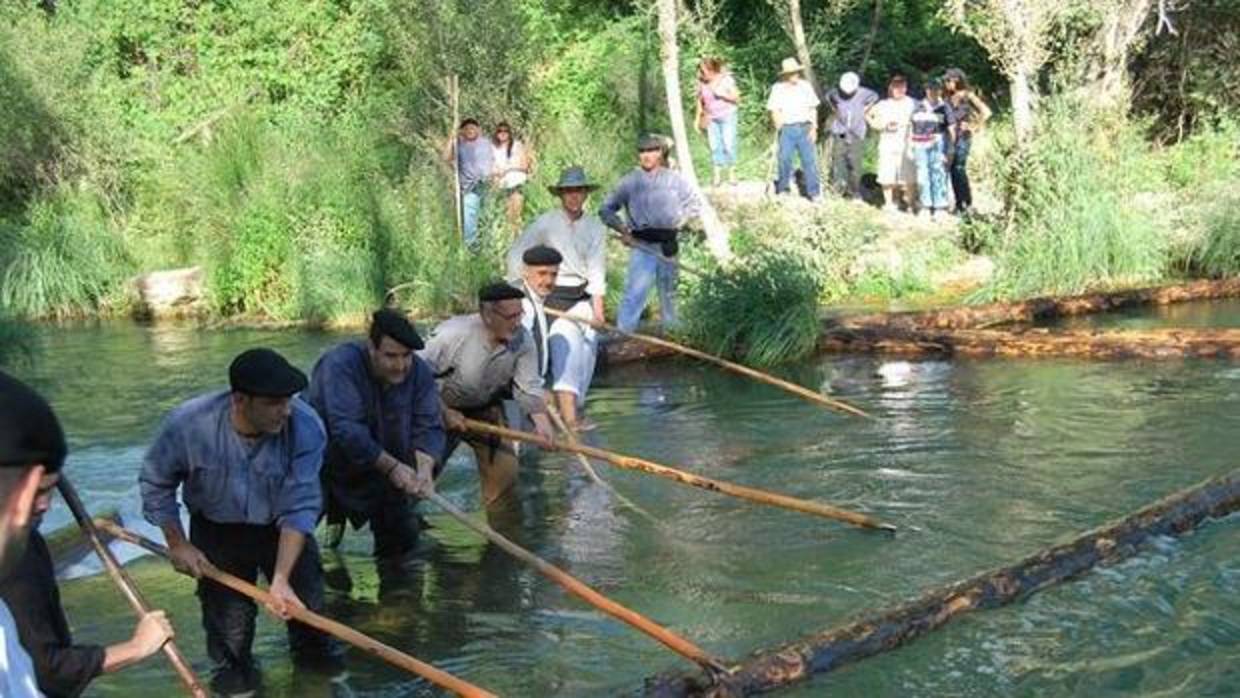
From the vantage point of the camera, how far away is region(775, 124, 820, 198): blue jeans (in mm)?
18891

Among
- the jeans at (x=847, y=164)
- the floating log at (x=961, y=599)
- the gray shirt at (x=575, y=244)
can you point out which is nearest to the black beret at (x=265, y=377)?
the floating log at (x=961, y=599)

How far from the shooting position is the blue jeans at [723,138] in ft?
64.4

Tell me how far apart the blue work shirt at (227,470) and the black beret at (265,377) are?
29cm

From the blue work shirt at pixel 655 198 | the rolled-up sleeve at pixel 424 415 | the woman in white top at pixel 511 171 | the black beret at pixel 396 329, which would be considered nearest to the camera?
the black beret at pixel 396 329

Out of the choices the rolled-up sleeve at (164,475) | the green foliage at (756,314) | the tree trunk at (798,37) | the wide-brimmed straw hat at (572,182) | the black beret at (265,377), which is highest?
the tree trunk at (798,37)

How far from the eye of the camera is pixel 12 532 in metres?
2.55

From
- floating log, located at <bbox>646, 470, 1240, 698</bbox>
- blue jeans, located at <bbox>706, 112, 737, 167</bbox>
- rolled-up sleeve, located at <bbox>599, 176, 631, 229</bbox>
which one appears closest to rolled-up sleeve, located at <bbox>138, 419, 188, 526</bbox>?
floating log, located at <bbox>646, 470, 1240, 698</bbox>

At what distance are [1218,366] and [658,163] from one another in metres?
4.54

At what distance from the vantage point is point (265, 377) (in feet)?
17.8

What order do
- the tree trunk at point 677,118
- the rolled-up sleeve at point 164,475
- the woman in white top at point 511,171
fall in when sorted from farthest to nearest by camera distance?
the woman in white top at point 511,171
the tree trunk at point 677,118
the rolled-up sleeve at point 164,475

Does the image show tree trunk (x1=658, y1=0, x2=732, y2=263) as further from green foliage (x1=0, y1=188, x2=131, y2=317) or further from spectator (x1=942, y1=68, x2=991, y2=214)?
green foliage (x1=0, y1=188, x2=131, y2=317)

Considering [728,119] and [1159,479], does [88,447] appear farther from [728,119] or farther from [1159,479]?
[728,119]

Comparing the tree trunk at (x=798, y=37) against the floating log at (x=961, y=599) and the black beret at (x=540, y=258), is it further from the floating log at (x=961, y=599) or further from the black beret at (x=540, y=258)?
the floating log at (x=961, y=599)

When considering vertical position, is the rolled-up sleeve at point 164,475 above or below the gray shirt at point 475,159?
below
